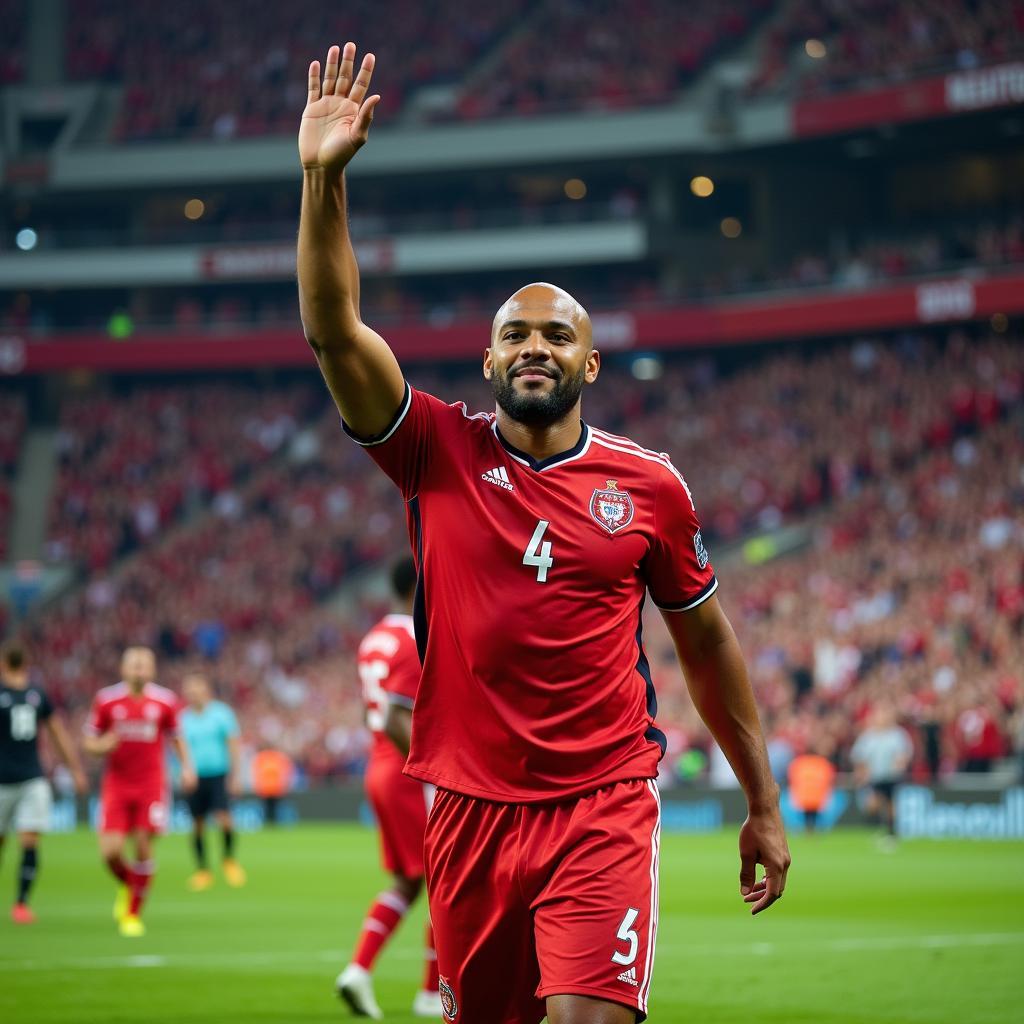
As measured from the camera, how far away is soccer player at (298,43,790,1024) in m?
5.25

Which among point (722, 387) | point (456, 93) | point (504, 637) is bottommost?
point (504, 637)

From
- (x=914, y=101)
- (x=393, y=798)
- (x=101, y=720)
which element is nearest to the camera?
(x=393, y=798)

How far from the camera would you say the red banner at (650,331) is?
41.7 meters

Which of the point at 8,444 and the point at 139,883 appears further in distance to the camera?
the point at 8,444

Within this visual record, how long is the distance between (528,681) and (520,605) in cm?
22

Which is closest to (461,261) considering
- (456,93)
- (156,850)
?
(456,93)

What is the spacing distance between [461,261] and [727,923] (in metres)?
35.7

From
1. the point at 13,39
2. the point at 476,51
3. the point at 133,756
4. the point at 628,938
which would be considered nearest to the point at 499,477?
the point at 628,938

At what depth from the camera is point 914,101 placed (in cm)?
4200

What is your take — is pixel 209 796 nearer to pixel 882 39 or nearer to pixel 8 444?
pixel 882 39

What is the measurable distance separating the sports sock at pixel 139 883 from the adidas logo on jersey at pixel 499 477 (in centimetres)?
1109

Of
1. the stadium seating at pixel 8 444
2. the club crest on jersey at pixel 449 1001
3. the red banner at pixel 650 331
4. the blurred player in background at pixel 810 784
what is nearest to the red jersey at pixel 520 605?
the club crest on jersey at pixel 449 1001

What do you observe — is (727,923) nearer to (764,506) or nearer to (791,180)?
(764,506)

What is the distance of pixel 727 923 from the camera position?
16.3 m
